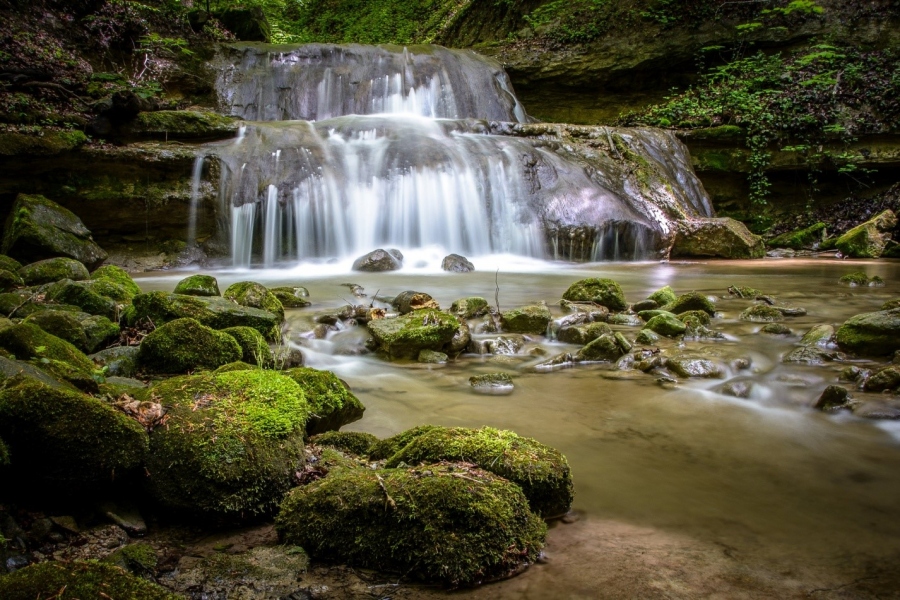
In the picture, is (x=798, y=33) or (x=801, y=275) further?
(x=798, y=33)

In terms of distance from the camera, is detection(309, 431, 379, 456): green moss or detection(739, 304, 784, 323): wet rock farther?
detection(739, 304, 784, 323): wet rock

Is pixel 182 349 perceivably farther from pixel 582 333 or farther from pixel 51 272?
pixel 51 272

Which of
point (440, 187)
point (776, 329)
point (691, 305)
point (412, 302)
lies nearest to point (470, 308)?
point (412, 302)

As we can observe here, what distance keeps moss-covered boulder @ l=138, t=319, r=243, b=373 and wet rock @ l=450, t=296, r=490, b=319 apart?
9.45 ft

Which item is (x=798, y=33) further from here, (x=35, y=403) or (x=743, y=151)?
(x=35, y=403)

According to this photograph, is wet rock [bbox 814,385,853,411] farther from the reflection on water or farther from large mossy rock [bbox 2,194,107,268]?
large mossy rock [bbox 2,194,107,268]

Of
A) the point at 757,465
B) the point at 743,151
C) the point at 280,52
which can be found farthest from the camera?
the point at 280,52

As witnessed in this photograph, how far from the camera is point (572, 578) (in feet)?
6.56

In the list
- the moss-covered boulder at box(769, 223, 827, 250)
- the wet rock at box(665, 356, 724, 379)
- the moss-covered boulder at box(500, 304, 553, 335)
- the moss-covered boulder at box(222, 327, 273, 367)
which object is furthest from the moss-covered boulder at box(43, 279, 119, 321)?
the moss-covered boulder at box(769, 223, 827, 250)

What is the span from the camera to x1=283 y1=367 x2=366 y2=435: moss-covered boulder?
122 inches

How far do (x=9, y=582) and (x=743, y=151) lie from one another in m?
16.2

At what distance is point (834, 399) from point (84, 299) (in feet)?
18.5

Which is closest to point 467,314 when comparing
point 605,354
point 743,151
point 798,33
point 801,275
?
point 605,354

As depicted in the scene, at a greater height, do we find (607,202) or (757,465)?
(607,202)
